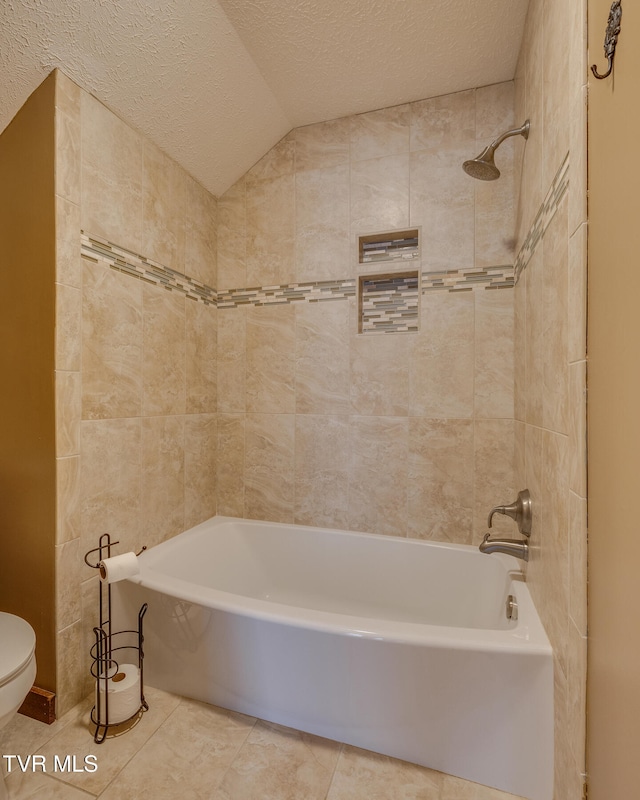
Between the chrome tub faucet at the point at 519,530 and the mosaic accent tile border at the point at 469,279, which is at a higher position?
the mosaic accent tile border at the point at 469,279

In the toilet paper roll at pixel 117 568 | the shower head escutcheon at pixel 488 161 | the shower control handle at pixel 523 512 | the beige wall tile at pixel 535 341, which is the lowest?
the toilet paper roll at pixel 117 568

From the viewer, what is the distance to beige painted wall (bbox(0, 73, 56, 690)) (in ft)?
4.44

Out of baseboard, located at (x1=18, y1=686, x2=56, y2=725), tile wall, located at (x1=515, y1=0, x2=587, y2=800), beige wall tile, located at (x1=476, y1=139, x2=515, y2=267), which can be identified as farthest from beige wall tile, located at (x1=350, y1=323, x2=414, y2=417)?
baseboard, located at (x1=18, y1=686, x2=56, y2=725)

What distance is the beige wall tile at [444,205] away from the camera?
1.84 metres

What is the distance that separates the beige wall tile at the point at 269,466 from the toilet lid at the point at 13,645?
117cm

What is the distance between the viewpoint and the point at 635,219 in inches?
22.6

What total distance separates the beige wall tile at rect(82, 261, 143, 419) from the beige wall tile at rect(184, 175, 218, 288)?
0.46 meters

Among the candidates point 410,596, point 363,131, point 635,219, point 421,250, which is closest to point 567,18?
point 635,219

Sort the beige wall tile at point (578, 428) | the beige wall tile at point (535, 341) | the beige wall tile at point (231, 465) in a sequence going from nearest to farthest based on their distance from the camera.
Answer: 1. the beige wall tile at point (578, 428)
2. the beige wall tile at point (535, 341)
3. the beige wall tile at point (231, 465)

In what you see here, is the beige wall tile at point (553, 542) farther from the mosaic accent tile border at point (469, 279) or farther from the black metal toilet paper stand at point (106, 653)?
the black metal toilet paper stand at point (106, 653)

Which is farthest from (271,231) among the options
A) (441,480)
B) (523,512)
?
(523,512)

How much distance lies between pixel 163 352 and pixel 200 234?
74 centimetres

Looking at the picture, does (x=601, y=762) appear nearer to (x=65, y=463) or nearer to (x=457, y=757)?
(x=457, y=757)

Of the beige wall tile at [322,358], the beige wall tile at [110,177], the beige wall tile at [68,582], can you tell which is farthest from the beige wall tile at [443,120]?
the beige wall tile at [68,582]
